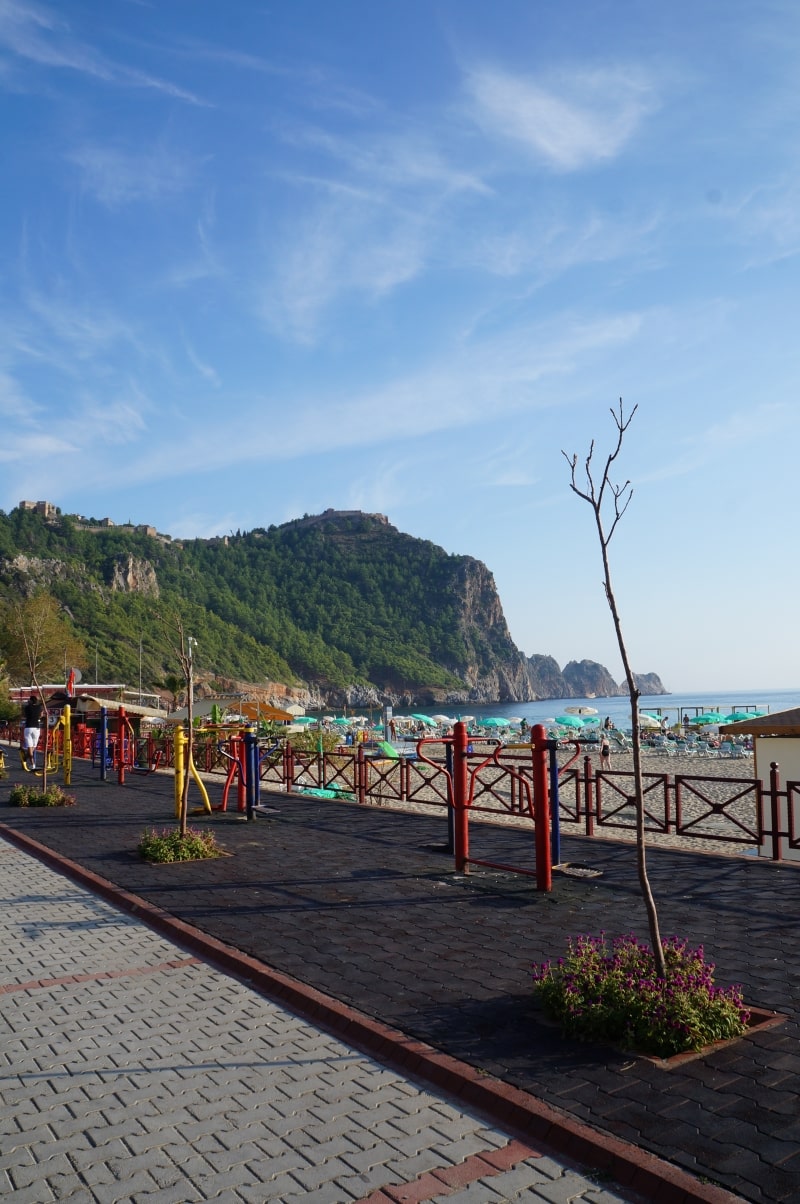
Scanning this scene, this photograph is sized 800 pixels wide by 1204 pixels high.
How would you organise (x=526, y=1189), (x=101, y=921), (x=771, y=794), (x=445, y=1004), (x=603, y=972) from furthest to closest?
1. (x=771, y=794)
2. (x=101, y=921)
3. (x=445, y=1004)
4. (x=603, y=972)
5. (x=526, y=1189)

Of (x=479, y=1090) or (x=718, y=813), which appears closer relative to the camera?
(x=479, y=1090)

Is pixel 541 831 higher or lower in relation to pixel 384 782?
higher

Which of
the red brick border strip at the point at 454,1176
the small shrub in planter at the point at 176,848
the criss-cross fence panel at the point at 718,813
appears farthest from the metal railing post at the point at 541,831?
the red brick border strip at the point at 454,1176

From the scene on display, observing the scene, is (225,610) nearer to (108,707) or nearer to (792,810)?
(108,707)

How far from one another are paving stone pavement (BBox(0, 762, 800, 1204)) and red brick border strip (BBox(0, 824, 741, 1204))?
0.03 meters

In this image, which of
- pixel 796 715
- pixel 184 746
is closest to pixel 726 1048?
pixel 796 715

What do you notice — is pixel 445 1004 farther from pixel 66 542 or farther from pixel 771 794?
pixel 66 542

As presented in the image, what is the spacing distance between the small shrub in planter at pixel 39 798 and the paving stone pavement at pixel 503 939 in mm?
2422

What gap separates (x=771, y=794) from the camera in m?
9.84

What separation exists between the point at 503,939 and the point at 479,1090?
8.74ft

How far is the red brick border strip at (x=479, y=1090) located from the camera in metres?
3.33

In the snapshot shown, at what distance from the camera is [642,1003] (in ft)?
15.2

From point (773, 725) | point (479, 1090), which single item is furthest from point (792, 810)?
point (479, 1090)

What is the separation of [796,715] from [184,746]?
27.5ft
